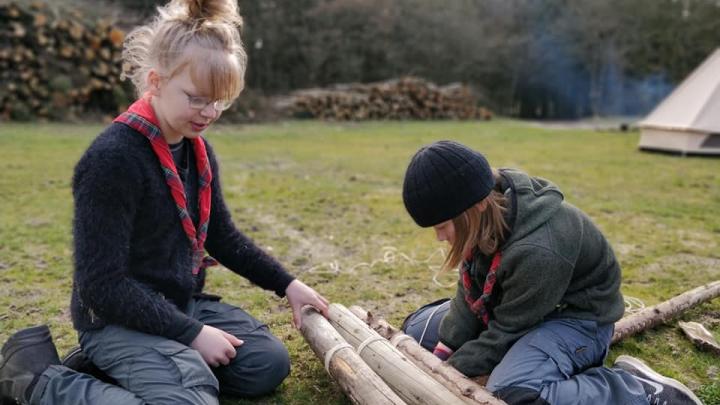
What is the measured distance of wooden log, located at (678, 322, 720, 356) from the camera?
289 centimetres

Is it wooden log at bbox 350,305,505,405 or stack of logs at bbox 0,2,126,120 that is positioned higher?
stack of logs at bbox 0,2,126,120

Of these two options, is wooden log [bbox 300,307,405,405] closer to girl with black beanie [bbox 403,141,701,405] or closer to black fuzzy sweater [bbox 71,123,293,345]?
girl with black beanie [bbox 403,141,701,405]

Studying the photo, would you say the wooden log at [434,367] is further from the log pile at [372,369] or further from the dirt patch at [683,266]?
the dirt patch at [683,266]

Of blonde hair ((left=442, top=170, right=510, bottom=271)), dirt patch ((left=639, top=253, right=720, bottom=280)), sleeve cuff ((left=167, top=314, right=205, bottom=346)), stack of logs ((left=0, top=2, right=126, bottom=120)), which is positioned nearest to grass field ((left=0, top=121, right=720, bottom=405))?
dirt patch ((left=639, top=253, right=720, bottom=280))

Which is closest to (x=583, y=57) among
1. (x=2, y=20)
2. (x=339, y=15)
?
(x=339, y=15)

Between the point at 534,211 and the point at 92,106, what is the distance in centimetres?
1154

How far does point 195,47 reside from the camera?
7.15 ft

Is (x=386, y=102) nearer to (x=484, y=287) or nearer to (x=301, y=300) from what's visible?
(x=301, y=300)

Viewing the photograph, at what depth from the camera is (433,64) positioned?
19703mm

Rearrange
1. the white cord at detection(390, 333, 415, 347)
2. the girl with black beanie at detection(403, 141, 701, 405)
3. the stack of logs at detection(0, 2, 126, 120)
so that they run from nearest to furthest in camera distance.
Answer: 1. the girl with black beanie at detection(403, 141, 701, 405)
2. the white cord at detection(390, 333, 415, 347)
3. the stack of logs at detection(0, 2, 126, 120)

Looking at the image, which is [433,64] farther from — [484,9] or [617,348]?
[617,348]

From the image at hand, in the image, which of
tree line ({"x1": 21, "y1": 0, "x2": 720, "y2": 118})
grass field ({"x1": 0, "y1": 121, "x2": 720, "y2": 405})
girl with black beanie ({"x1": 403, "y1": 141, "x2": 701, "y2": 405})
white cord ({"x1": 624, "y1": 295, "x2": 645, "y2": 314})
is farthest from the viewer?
tree line ({"x1": 21, "y1": 0, "x2": 720, "y2": 118})

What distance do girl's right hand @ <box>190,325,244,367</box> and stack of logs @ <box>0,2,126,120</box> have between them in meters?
10.4

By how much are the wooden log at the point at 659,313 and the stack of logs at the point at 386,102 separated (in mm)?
12084
